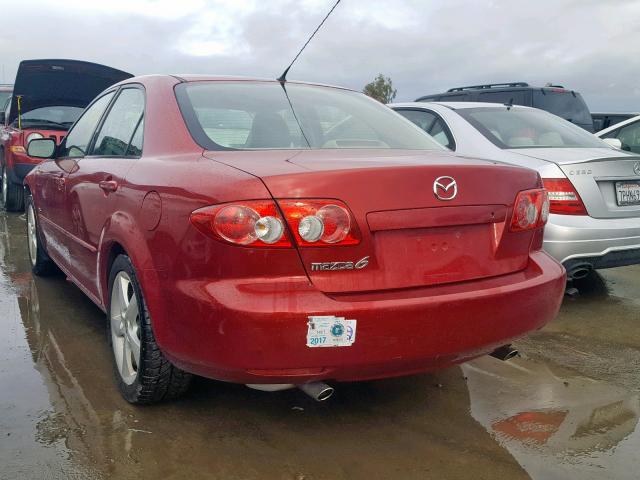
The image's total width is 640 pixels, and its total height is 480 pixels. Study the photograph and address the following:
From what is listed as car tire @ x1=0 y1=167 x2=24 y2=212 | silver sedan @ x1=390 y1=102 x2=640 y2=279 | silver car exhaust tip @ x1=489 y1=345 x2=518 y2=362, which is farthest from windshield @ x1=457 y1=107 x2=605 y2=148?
car tire @ x1=0 y1=167 x2=24 y2=212

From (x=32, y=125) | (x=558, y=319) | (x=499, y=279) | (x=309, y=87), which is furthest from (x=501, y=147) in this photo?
(x=32, y=125)

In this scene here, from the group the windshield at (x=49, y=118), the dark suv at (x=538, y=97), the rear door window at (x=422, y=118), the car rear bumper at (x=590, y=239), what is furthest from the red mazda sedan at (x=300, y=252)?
the dark suv at (x=538, y=97)

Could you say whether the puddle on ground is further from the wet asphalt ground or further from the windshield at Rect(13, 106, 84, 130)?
the windshield at Rect(13, 106, 84, 130)

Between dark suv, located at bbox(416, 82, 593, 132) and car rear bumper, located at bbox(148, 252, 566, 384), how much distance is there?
A: 7.11 meters

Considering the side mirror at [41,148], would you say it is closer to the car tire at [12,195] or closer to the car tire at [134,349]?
the car tire at [134,349]

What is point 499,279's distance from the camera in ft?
8.64

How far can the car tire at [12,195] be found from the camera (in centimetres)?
908

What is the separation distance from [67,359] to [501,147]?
339 cm

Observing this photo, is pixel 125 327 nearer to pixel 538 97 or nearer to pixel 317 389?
pixel 317 389

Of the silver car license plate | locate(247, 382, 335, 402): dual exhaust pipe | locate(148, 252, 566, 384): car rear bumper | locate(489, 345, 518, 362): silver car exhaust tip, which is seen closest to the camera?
locate(148, 252, 566, 384): car rear bumper

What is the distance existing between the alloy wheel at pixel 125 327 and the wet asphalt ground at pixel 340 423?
16cm

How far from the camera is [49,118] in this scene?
8.96 m

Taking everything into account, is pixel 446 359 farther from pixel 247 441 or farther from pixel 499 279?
pixel 247 441

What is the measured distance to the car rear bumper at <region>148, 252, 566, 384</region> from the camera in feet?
7.38
